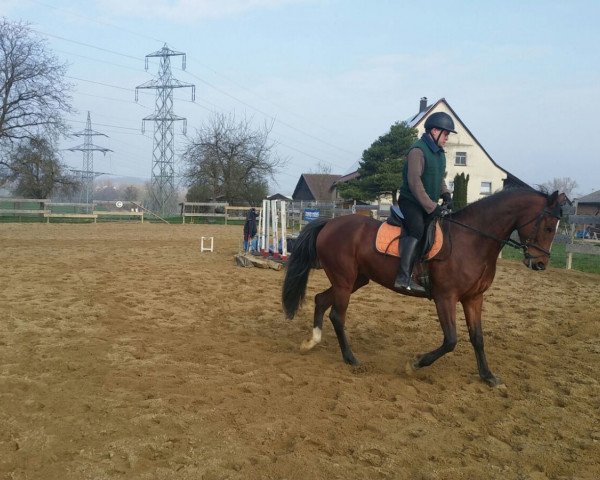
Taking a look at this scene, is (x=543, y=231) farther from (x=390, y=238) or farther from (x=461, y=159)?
(x=461, y=159)

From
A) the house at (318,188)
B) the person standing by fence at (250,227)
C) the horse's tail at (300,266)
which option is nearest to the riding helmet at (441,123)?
the horse's tail at (300,266)

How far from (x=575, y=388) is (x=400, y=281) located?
1.99 m

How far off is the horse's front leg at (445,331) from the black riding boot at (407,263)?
1.04 feet

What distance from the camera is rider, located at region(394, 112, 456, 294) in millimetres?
5141

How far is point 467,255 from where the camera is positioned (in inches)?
201

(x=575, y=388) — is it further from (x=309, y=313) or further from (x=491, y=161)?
(x=491, y=161)

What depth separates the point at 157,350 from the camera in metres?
5.85

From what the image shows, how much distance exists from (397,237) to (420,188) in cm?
62

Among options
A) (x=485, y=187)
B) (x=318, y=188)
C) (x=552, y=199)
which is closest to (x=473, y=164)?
(x=485, y=187)

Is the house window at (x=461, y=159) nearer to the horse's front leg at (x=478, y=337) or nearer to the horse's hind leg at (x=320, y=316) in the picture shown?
the horse's hind leg at (x=320, y=316)

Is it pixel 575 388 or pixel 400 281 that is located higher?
pixel 400 281

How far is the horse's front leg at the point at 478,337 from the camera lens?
5.04 meters

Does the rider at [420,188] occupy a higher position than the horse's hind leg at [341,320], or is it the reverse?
the rider at [420,188]

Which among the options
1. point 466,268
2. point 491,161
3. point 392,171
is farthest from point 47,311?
point 491,161
